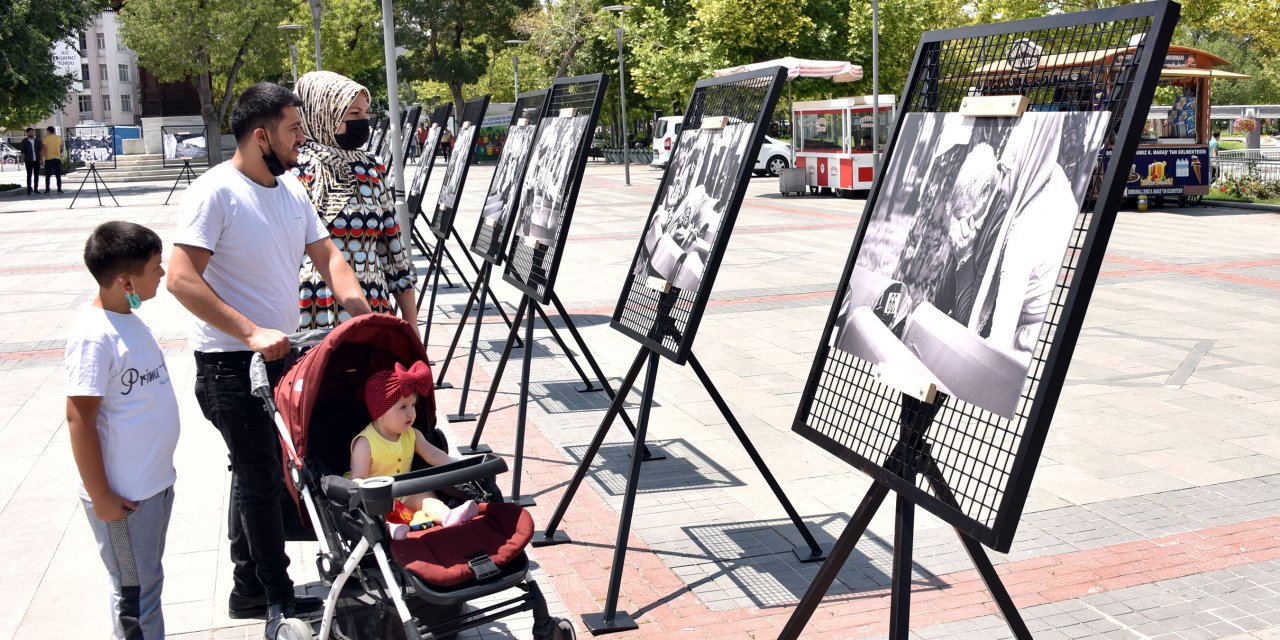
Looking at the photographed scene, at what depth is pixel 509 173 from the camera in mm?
7879

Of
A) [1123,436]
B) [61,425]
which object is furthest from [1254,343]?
[61,425]

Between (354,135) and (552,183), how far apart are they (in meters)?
1.32

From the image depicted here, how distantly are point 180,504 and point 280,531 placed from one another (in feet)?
6.33

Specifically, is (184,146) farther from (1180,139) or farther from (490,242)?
(490,242)

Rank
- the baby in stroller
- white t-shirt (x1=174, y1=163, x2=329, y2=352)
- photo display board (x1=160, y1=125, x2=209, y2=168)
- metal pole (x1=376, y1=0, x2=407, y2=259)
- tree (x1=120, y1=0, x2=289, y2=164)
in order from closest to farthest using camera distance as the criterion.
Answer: the baby in stroller < white t-shirt (x1=174, y1=163, x2=329, y2=352) < metal pole (x1=376, y1=0, x2=407, y2=259) < tree (x1=120, y1=0, x2=289, y2=164) < photo display board (x1=160, y1=125, x2=209, y2=168)

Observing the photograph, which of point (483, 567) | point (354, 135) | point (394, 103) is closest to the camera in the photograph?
point (483, 567)

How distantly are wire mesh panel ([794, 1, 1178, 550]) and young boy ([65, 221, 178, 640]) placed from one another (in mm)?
2041

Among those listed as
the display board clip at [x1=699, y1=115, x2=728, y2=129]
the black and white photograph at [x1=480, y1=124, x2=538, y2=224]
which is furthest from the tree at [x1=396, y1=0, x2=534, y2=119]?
the display board clip at [x1=699, y1=115, x2=728, y2=129]

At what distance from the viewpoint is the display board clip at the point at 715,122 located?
478 centimetres

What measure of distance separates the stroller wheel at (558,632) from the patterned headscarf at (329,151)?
2469 millimetres

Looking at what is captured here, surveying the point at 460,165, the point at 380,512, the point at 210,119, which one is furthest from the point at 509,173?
the point at 210,119

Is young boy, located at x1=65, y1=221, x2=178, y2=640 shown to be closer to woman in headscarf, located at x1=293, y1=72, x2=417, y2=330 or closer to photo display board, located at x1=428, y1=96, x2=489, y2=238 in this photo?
woman in headscarf, located at x1=293, y1=72, x2=417, y2=330

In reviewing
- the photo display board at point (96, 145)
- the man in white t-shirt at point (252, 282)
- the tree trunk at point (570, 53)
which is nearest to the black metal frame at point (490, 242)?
the man in white t-shirt at point (252, 282)

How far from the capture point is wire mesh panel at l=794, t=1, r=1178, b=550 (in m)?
2.57
